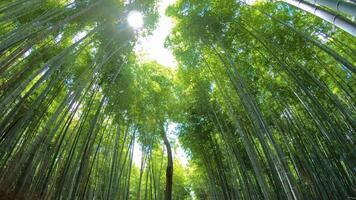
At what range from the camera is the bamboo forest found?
437cm

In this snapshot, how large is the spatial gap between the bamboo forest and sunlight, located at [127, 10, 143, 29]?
46 mm

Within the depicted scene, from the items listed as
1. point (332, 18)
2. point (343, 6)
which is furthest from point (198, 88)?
point (343, 6)

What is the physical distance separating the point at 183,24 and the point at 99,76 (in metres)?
2.33

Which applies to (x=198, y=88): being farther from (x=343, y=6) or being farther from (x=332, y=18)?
(x=343, y=6)

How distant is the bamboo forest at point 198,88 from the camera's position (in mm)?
4367

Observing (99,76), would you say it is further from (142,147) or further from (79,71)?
(142,147)

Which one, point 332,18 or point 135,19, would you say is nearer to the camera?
point 332,18

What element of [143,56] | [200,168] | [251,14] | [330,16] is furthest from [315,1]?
[200,168]

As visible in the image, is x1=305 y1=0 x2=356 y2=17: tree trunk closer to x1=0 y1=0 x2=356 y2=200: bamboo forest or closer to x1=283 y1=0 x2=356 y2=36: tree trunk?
x1=283 y1=0 x2=356 y2=36: tree trunk

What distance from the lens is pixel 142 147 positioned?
7.86m

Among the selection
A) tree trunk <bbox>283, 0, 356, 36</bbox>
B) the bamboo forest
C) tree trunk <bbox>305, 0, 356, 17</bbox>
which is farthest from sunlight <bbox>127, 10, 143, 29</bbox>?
tree trunk <bbox>305, 0, 356, 17</bbox>

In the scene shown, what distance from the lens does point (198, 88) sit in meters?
7.18

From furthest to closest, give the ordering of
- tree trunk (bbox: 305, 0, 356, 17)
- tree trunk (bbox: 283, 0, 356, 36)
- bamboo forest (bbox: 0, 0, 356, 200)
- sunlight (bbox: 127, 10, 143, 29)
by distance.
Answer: sunlight (bbox: 127, 10, 143, 29) → bamboo forest (bbox: 0, 0, 356, 200) → tree trunk (bbox: 283, 0, 356, 36) → tree trunk (bbox: 305, 0, 356, 17)

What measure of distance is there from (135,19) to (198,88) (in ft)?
8.43
